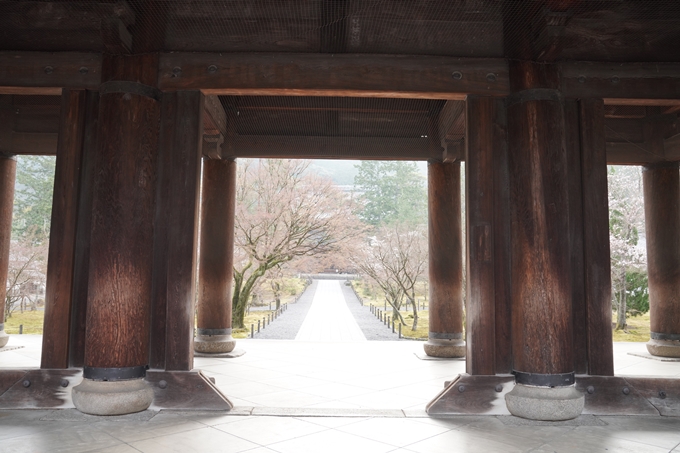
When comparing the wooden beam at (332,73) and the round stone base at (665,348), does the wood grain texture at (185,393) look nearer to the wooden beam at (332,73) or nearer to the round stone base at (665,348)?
the wooden beam at (332,73)

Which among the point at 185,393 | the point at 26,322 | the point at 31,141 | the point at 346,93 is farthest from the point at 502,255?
the point at 26,322

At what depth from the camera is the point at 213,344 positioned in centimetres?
818

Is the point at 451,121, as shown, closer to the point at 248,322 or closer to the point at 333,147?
the point at 333,147

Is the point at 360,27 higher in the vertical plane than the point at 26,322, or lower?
higher

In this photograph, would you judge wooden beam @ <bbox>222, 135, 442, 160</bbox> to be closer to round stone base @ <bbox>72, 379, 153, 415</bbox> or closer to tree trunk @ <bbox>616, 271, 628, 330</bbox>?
round stone base @ <bbox>72, 379, 153, 415</bbox>

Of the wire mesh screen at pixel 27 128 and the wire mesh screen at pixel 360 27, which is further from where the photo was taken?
the wire mesh screen at pixel 27 128

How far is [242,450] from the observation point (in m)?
3.71

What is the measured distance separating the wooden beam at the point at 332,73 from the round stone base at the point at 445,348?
463 centimetres


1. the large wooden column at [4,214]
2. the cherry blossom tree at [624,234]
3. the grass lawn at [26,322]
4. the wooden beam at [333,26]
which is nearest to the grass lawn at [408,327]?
the grass lawn at [26,322]

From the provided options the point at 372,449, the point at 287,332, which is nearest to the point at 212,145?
the point at 372,449

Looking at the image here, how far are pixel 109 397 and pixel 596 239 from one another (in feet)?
17.6

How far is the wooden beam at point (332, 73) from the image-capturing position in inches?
204

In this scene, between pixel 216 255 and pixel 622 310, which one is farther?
pixel 622 310

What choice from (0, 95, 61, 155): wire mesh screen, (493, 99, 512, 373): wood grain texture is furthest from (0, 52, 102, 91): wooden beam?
(493, 99, 512, 373): wood grain texture
